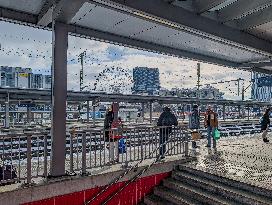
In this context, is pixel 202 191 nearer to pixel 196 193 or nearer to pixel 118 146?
pixel 196 193

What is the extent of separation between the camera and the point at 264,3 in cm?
685

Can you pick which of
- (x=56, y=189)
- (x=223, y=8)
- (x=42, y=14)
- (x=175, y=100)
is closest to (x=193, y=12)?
(x=223, y=8)

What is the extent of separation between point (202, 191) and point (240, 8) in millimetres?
5050

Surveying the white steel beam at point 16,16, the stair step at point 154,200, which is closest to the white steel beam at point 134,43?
the white steel beam at point 16,16

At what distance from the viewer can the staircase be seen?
22.1ft

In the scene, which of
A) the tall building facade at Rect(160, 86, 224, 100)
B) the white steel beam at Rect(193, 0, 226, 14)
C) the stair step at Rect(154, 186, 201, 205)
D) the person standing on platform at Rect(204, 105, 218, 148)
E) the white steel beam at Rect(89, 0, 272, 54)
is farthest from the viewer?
Result: the tall building facade at Rect(160, 86, 224, 100)

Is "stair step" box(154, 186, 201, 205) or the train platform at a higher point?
the train platform

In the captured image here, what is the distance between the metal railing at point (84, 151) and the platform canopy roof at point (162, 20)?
9.28 feet

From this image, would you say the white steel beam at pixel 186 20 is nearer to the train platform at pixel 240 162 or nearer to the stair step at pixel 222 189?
the train platform at pixel 240 162

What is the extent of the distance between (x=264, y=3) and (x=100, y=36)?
445cm

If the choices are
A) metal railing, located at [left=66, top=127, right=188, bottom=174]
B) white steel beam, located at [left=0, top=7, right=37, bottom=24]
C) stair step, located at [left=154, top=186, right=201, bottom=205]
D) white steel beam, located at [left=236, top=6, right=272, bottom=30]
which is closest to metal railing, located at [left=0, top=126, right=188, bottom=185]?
metal railing, located at [left=66, top=127, right=188, bottom=174]

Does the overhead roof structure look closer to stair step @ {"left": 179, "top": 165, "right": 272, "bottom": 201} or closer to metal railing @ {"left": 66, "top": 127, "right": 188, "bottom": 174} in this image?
metal railing @ {"left": 66, "top": 127, "right": 188, "bottom": 174}

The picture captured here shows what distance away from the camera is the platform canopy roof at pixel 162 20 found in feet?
21.2

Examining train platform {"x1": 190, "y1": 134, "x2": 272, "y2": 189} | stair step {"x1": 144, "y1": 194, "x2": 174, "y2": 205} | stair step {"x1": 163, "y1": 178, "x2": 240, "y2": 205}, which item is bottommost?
stair step {"x1": 144, "y1": 194, "x2": 174, "y2": 205}
